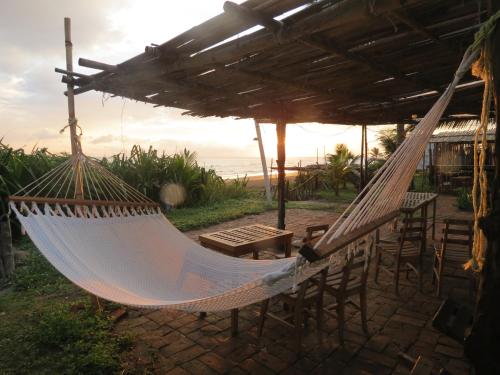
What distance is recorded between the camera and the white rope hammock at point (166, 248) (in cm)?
133

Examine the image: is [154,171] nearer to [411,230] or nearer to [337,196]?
[337,196]

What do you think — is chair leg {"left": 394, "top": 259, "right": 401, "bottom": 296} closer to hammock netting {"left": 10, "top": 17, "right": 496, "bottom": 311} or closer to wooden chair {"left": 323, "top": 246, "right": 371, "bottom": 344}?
wooden chair {"left": 323, "top": 246, "right": 371, "bottom": 344}

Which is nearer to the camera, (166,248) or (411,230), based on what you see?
(166,248)

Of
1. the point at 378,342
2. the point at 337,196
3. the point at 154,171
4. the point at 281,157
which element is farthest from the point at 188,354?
the point at 337,196

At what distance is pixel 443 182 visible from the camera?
32.6ft

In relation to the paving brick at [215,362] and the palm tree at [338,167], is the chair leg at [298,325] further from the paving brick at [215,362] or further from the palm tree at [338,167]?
the palm tree at [338,167]

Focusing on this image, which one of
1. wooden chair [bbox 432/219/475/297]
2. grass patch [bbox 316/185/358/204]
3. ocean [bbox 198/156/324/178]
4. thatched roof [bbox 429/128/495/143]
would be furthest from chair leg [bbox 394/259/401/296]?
ocean [bbox 198/156/324/178]

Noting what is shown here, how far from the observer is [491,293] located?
984 millimetres

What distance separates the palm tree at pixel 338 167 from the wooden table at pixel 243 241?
7084 millimetres

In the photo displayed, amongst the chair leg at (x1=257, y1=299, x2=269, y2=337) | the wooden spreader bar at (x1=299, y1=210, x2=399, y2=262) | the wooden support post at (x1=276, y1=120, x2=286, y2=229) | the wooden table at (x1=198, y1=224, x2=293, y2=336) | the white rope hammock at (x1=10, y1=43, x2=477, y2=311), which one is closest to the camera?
the wooden spreader bar at (x1=299, y1=210, x2=399, y2=262)

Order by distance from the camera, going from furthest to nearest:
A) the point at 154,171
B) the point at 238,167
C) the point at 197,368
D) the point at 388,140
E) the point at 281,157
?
the point at 238,167, the point at 388,140, the point at 154,171, the point at 281,157, the point at 197,368

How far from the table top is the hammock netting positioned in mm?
115

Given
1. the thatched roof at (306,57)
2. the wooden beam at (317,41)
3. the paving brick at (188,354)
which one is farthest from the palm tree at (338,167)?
the paving brick at (188,354)

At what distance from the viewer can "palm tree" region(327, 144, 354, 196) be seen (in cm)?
940
